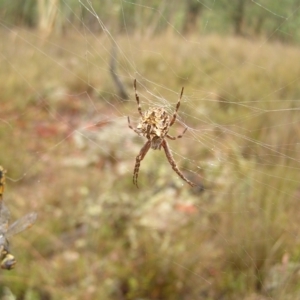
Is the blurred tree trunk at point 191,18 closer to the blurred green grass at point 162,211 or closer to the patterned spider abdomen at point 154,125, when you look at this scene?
the blurred green grass at point 162,211

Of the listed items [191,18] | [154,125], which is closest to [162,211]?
[154,125]

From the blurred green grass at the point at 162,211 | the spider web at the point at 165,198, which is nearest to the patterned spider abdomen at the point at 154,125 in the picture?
the spider web at the point at 165,198

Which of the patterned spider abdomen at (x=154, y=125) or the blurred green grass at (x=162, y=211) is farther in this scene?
the blurred green grass at (x=162, y=211)

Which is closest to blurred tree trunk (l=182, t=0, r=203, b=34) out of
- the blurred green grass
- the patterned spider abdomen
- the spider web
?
the spider web

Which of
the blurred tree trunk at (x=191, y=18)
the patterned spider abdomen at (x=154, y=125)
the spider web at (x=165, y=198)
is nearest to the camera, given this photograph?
the patterned spider abdomen at (x=154, y=125)

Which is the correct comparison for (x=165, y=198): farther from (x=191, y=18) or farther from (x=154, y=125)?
(x=191, y=18)

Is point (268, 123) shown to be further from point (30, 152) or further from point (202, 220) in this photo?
point (30, 152)

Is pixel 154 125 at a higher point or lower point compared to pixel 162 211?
higher

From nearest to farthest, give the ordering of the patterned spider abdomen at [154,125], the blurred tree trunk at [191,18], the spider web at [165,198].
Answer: the patterned spider abdomen at [154,125] < the spider web at [165,198] < the blurred tree trunk at [191,18]

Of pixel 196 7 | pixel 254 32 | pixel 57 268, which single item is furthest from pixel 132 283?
pixel 196 7

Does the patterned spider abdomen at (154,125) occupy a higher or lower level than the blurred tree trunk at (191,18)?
higher
